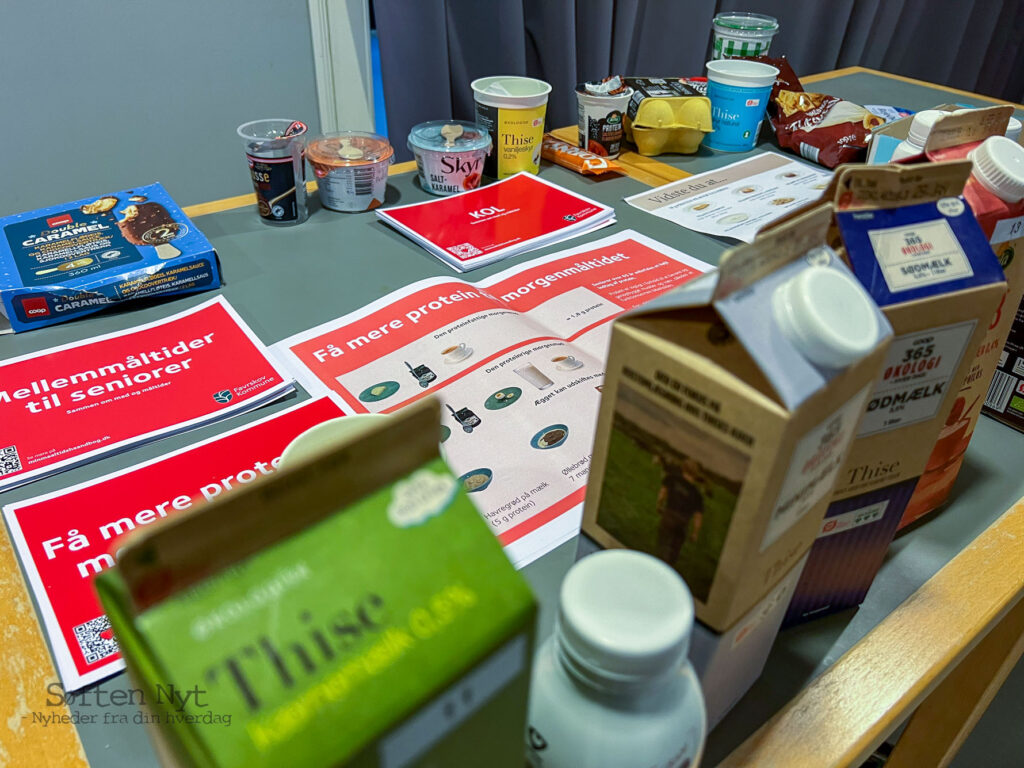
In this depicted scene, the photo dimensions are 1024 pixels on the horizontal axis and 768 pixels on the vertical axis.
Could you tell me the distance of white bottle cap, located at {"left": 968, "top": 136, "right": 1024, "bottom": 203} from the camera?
15.6 inches

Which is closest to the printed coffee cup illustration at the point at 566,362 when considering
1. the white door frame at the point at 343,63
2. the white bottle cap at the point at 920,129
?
the white bottle cap at the point at 920,129

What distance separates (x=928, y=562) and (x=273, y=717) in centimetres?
46

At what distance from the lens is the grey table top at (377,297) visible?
1.34ft

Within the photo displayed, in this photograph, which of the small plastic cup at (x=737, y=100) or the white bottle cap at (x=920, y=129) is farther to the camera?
the small plastic cup at (x=737, y=100)

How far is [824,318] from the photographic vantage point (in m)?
0.26

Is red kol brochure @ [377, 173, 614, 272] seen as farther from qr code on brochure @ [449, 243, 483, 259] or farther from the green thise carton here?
the green thise carton

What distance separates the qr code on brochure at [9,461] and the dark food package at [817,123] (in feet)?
3.44

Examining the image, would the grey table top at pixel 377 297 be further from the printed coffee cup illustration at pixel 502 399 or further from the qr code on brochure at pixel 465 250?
the printed coffee cup illustration at pixel 502 399

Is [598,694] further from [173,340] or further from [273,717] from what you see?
[173,340]

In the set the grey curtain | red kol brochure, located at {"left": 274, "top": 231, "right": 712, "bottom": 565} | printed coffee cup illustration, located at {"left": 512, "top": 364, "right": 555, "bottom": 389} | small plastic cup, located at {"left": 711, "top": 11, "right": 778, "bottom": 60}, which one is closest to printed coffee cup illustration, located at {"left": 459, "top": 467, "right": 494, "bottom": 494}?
red kol brochure, located at {"left": 274, "top": 231, "right": 712, "bottom": 565}

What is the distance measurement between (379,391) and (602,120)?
0.63 m

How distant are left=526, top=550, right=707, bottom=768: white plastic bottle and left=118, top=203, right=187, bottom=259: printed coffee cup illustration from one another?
636mm

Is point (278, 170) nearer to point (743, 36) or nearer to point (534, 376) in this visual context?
point (534, 376)

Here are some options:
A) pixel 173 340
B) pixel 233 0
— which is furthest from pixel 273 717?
pixel 233 0
